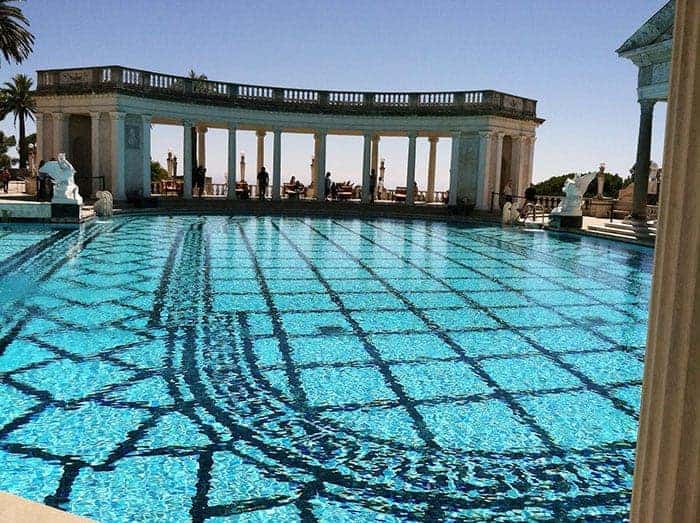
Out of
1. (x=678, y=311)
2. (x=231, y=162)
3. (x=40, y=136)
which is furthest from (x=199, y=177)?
(x=678, y=311)

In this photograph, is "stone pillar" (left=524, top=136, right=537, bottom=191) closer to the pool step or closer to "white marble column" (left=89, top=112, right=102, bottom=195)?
"white marble column" (left=89, top=112, right=102, bottom=195)

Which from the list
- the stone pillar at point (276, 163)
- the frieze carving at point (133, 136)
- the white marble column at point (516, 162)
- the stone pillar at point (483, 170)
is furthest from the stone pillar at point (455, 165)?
the frieze carving at point (133, 136)

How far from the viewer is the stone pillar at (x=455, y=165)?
2878cm

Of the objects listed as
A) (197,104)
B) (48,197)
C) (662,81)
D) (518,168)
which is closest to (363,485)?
(662,81)

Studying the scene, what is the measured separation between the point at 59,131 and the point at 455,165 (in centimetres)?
1703

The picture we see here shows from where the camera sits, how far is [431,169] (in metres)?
34.5

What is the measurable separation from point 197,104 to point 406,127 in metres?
9.51

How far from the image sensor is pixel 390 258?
48.5 feet

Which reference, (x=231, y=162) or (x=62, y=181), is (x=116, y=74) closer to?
(x=231, y=162)

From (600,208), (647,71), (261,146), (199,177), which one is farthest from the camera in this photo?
(261,146)

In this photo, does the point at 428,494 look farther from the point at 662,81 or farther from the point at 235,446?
the point at 662,81

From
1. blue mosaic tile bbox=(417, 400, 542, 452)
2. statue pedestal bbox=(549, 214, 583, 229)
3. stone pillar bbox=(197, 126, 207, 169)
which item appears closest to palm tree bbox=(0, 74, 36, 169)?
stone pillar bbox=(197, 126, 207, 169)

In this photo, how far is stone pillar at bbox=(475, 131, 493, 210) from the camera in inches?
1104

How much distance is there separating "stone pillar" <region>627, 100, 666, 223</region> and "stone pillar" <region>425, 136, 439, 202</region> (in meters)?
14.7
